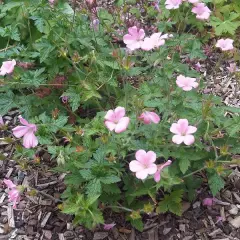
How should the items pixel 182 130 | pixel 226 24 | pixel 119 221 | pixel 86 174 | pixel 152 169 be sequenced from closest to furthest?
pixel 152 169, pixel 182 130, pixel 86 174, pixel 119 221, pixel 226 24

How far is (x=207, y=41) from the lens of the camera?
339 cm

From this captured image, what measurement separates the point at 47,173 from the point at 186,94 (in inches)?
36.7

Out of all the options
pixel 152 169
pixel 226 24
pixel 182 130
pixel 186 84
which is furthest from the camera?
pixel 226 24

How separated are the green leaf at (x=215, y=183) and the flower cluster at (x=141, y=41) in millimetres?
696

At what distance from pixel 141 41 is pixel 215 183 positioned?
0.78 meters

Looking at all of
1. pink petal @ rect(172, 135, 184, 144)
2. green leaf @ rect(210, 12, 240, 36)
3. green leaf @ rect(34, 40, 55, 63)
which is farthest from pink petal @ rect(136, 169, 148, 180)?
green leaf @ rect(210, 12, 240, 36)

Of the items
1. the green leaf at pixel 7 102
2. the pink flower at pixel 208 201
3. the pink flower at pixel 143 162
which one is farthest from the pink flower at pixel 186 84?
the green leaf at pixel 7 102

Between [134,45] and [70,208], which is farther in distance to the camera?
[134,45]

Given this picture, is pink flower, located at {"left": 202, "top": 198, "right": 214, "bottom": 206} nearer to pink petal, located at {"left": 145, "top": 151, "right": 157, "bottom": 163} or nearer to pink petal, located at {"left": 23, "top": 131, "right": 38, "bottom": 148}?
pink petal, located at {"left": 145, "top": 151, "right": 157, "bottom": 163}

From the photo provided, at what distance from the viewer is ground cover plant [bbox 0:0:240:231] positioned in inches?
77.6

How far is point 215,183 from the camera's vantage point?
2148 millimetres

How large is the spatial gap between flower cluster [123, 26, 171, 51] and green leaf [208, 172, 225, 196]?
0.70 metres

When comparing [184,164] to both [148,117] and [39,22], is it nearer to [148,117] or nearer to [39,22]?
[148,117]

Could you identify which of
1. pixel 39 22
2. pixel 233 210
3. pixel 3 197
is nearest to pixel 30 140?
pixel 3 197
